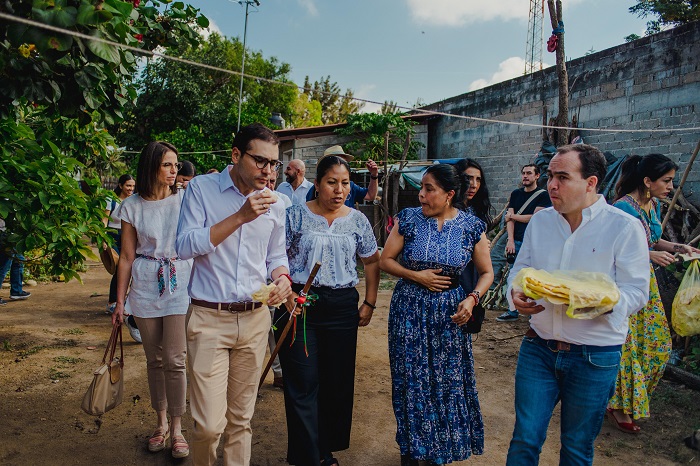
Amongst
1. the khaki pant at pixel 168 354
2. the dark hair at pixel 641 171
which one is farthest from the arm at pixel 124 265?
the dark hair at pixel 641 171

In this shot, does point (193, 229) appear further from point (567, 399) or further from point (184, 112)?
point (184, 112)

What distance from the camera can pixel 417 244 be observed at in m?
3.35

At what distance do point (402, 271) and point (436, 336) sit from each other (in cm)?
46

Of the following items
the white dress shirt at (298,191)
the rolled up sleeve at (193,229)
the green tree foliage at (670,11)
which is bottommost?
the rolled up sleeve at (193,229)

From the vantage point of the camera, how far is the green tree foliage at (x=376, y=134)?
1305 centimetres

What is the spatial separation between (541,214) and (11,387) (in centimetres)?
462

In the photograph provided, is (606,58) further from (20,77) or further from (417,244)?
(20,77)

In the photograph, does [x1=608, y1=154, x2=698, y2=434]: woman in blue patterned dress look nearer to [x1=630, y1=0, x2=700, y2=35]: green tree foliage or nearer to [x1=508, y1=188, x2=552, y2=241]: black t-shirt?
[x1=508, y1=188, x2=552, y2=241]: black t-shirt

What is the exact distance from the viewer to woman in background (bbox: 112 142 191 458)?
3.39 meters

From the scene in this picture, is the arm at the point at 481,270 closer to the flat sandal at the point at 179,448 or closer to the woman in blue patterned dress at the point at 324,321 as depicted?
the woman in blue patterned dress at the point at 324,321

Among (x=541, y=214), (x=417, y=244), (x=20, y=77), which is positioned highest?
(x=20, y=77)

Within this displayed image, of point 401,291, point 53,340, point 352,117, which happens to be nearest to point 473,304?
point 401,291

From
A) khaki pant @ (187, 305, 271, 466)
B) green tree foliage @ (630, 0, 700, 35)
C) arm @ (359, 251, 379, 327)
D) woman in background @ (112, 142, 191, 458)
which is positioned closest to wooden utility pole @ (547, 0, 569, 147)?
A: arm @ (359, 251, 379, 327)

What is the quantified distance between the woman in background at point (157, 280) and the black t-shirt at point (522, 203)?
4.40 m
